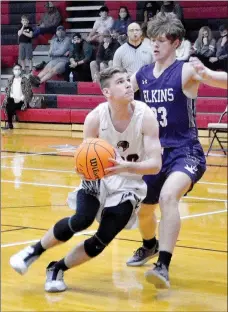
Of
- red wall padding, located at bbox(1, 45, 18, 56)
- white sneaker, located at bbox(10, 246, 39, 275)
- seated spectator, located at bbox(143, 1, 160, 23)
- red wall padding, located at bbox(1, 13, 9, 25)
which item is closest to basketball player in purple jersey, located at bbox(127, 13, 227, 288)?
white sneaker, located at bbox(10, 246, 39, 275)

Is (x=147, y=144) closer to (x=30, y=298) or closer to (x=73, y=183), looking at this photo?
(x=30, y=298)

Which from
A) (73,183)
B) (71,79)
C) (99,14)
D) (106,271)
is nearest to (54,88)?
(71,79)

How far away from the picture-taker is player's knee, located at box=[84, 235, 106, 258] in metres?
4.17

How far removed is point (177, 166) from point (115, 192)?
16.4 inches

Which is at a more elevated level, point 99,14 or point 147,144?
point 99,14

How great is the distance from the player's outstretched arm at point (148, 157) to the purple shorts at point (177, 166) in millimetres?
304

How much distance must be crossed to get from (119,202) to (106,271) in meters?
0.72

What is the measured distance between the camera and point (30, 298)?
4.12 meters

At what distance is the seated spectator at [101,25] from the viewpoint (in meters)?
14.3

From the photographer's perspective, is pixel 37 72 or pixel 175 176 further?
pixel 37 72

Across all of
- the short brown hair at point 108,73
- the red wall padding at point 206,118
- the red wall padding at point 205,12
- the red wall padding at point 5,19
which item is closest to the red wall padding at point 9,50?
the red wall padding at point 5,19

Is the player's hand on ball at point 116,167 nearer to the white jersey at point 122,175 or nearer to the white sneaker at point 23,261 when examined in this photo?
the white jersey at point 122,175

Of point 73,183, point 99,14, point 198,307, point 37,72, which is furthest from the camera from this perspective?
point 37,72

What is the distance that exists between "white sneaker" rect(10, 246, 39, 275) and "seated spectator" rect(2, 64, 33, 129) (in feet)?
35.5
